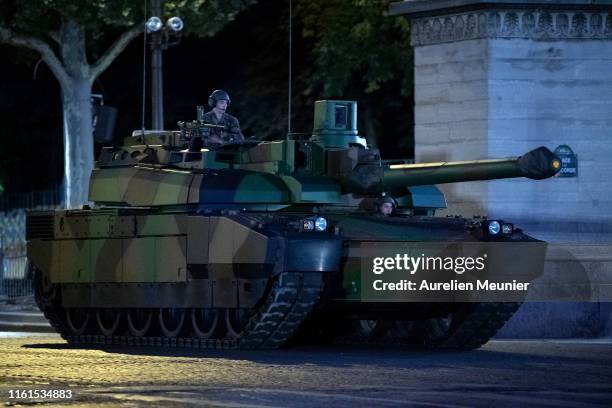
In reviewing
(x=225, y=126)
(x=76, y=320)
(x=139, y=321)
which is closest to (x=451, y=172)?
(x=225, y=126)

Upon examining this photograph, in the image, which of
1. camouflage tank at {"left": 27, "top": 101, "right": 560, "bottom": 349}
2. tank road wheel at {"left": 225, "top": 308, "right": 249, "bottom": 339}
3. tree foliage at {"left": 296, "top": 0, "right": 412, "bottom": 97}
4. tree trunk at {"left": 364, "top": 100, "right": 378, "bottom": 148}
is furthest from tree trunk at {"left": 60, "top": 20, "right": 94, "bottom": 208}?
tank road wheel at {"left": 225, "top": 308, "right": 249, "bottom": 339}

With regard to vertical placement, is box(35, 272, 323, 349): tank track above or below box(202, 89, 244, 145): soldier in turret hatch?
below

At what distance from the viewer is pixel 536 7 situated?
23.8 m

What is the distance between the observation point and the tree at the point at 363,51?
137ft

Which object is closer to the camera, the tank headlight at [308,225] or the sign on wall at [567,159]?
the tank headlight at [308,225]

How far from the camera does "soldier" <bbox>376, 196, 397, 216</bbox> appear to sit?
68.6ft

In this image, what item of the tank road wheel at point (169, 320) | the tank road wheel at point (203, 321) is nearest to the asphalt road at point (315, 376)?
the tank road wheel at point (203, 321)

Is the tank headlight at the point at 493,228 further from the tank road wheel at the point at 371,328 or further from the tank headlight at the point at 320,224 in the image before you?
the tank road wheel at the point at 371,328

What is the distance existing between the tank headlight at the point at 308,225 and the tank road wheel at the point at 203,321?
1671 millimetres

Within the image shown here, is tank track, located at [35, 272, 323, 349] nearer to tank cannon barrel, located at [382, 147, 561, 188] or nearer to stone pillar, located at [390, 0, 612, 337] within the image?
tank cannon barrel, located at [382, 147, 561, 188]

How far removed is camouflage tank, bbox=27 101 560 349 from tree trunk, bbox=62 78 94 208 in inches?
573

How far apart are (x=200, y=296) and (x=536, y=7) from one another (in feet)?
20.6

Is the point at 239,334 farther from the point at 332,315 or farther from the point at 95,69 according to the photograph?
the point at 95,69

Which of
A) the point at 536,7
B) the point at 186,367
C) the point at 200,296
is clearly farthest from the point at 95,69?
the point at 186,367
